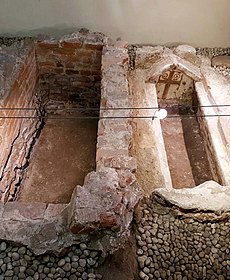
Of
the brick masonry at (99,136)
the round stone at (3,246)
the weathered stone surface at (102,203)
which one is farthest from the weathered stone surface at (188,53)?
the round stone at (3,246)

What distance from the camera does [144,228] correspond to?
3.07 m

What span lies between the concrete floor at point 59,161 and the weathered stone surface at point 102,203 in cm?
141

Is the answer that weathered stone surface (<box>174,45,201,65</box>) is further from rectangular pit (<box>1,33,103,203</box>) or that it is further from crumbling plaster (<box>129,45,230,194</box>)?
rectangular pit (<box>1,33,103,203</box>)

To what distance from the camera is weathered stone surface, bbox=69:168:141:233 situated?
2.62 m

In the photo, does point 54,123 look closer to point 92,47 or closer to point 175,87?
point 92,47

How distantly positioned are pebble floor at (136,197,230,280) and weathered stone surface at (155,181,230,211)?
105mm

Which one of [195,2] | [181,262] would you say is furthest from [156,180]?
[195,2]

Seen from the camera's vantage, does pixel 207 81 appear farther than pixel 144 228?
Yes

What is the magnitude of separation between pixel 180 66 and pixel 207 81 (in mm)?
378

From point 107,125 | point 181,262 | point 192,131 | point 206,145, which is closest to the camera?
point 181,262

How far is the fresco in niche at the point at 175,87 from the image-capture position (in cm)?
484

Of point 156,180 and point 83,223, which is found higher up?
point 156,180

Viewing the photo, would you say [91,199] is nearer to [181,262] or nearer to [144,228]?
[144,228]

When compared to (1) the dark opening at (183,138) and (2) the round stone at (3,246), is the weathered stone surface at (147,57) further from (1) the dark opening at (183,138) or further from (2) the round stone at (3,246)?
(2) the round stone at (3,246)
